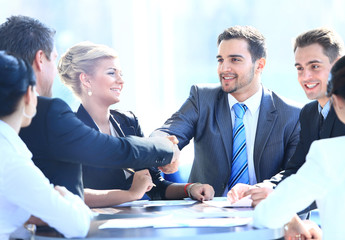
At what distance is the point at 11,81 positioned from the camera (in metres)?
1.71

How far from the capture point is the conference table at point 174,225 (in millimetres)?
1659

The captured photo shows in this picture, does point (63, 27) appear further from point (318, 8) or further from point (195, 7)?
point (318, 8)

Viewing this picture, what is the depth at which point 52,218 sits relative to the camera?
163 cm

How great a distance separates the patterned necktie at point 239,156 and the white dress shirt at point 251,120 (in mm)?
35

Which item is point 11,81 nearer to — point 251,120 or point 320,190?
point 320,190

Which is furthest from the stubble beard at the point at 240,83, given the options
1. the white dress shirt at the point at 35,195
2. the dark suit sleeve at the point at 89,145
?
the white dress shirt at the point at 35,195

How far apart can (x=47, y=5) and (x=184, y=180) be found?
2512 millimetres

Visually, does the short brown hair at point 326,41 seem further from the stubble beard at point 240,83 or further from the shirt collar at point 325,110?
the stubble beard at point 240,83

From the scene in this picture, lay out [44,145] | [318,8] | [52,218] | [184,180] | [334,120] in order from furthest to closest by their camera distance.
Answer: [318,8] → [184,180] → [334,120] → [44,145] → [52,218]

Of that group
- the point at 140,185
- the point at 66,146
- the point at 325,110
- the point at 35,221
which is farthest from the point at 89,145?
the point at 325,110

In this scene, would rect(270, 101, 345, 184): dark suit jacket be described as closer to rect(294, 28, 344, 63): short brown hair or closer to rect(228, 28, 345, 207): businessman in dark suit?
rect(228, 28, 345, 207): businessman in dark suit

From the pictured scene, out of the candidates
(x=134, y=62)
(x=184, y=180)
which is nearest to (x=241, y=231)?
(x=184, y=180)

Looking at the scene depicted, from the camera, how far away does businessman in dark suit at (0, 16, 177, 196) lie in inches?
78.0

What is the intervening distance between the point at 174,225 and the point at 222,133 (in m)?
1.66
